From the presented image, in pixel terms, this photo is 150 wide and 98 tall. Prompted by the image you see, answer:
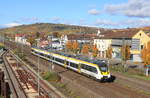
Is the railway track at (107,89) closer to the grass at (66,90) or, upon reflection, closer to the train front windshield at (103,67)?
the grass at (66,90)

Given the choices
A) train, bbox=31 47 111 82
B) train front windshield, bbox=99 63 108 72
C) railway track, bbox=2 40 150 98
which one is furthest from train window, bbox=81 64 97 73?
railway track, bbox=2 40 150 98

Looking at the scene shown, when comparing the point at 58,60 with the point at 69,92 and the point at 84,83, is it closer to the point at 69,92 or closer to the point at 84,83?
the point at 84,83

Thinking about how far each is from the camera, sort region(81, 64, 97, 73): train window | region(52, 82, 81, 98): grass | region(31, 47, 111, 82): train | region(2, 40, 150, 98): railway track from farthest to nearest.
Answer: region(81, 64, 97, 73): train window, region(31, 47, 111, 82): train, region(52, 82, 81, 98): grass, region(2, 40, 150, 98): railway track

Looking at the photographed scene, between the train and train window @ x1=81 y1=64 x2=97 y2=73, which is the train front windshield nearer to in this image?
the train

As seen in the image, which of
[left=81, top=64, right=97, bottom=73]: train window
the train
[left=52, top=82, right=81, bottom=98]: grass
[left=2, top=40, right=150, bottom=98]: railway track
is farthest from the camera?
[left=81, top=64, right=97, bottom=73]: train window

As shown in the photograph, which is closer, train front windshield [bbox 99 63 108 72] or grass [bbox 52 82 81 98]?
grass [bbox 52 82 81 98]

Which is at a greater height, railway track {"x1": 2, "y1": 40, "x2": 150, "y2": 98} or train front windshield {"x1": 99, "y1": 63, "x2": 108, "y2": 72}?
train front windshield {"x1": 99, "y1": 63, "x2": 108, "y2": 72}

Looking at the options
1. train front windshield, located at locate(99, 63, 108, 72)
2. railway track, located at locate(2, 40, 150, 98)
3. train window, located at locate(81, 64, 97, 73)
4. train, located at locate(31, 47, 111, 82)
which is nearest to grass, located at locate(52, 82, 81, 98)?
railway track, located at locate(2, 40, 150, 98)

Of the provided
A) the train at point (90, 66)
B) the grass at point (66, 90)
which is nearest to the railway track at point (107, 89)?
the train at point (90, 66)

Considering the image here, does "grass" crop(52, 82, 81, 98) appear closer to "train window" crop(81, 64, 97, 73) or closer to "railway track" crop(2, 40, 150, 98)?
"railway track" crop(2, 40, 150, 98)

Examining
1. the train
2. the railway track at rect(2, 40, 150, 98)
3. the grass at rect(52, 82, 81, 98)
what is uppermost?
the train

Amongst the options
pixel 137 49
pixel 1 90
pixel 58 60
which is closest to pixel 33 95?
pixel 1 90

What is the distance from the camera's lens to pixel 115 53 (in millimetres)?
71250

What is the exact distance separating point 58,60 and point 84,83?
66.7 ft
